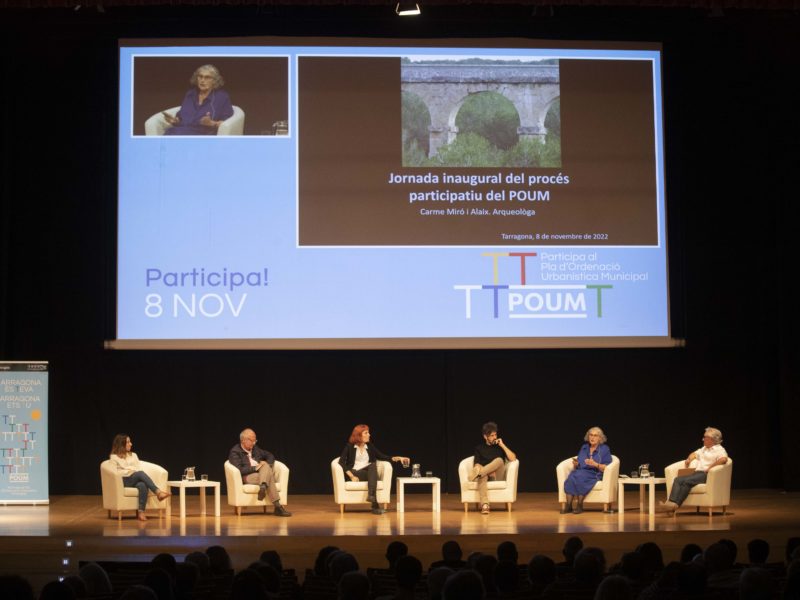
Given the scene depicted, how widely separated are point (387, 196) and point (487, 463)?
2.51 meters

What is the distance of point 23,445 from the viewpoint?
987 centimetres

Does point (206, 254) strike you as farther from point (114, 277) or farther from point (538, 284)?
point (538, 284)

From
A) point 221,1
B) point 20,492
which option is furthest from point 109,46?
point 20,492

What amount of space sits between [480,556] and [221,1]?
4927mm

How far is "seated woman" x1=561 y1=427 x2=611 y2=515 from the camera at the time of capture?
9609 mm

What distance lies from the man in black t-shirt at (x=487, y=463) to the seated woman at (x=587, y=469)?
508 millimetres

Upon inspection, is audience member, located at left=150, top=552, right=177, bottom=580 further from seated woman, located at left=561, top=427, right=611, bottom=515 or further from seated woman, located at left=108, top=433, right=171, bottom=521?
seated woman, located at left=561, top=427, right=611, bottom=515

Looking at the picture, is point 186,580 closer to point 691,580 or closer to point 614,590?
point 614,590

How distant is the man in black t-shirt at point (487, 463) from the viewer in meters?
9.63

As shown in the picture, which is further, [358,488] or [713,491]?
[358,488]

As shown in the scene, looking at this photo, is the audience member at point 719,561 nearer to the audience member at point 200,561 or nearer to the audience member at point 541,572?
the audience member at point 541,572

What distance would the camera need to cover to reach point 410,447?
11.1 m

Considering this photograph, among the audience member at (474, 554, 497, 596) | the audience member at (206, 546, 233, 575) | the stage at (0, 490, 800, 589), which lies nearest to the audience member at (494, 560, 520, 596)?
the audience member at (474, 554, 497, 596)

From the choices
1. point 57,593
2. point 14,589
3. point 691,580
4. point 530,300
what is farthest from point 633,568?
point 530,300
